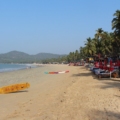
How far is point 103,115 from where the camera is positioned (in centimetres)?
761

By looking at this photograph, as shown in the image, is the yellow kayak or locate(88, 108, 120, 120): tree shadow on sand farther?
the yellow kayak

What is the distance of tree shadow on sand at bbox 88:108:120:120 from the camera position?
7296mm

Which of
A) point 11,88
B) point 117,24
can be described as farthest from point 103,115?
point 117,24

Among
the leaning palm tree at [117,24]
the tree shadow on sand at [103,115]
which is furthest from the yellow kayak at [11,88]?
the leaning palm tree at [117,24]

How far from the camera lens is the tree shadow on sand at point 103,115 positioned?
7296 mm

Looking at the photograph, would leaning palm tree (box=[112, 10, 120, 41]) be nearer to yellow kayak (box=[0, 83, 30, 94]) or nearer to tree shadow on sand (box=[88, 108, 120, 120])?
yellow kayak (box=[0, 83, 30, 94])

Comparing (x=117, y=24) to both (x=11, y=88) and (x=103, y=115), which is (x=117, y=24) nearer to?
(x=11, y=88)

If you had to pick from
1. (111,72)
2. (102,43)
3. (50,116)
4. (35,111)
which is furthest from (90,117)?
(102,43)

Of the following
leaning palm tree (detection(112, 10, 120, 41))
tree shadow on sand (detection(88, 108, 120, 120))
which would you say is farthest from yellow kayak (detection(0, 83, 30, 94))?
leaning palm tree (detection(112, 10, 120, 41))

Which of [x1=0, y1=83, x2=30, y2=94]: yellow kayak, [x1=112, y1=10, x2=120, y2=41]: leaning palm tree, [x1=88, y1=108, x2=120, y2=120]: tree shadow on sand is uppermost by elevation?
[x1=112, y1=10, x2=120, y2=41]: leaning palm tree

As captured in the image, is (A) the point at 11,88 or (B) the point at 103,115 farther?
(A) the point at 11,88

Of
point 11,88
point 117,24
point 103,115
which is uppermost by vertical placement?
point 117,24

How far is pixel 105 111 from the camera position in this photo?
814cm

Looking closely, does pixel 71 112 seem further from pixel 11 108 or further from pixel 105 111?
pixel 11 108
